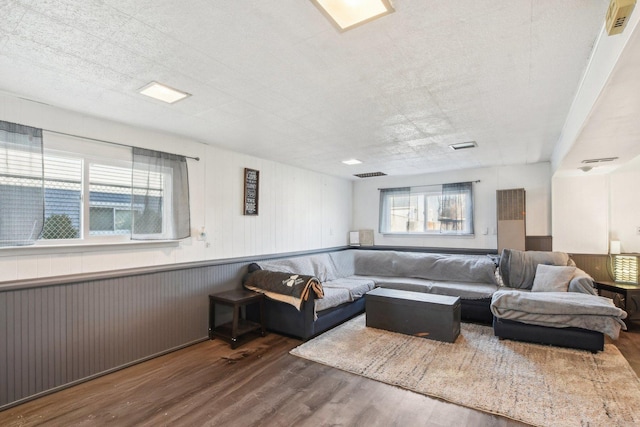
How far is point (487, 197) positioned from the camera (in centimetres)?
546

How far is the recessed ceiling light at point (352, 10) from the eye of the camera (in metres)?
1.45

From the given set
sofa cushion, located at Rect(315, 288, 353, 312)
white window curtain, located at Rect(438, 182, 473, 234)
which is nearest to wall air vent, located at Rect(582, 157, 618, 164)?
white window curtain, located at Rect(438, 182, 473, 234)

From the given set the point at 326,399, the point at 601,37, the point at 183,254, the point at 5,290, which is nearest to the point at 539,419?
the point at 326,399

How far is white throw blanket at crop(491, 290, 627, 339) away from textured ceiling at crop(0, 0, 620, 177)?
1814 millimetres

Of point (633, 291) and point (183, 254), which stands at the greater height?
point (183, 254)

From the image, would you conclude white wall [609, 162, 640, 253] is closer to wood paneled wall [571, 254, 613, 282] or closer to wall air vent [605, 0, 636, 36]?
wood paneled wall [571, 254, 613, 282]

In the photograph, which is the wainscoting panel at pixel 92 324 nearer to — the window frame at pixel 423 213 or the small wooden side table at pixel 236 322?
the small wooden side table at pixel 236 322

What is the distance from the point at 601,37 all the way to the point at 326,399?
114 inches

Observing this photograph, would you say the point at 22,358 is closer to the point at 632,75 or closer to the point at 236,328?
the point at 236,328

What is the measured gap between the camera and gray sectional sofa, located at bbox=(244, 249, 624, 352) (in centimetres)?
371

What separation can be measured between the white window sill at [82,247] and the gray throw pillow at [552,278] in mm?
4571

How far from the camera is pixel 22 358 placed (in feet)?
7.94

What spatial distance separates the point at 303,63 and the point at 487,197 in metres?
4.66

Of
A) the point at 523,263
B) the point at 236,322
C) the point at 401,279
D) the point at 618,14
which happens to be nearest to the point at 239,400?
the point at 236,322
